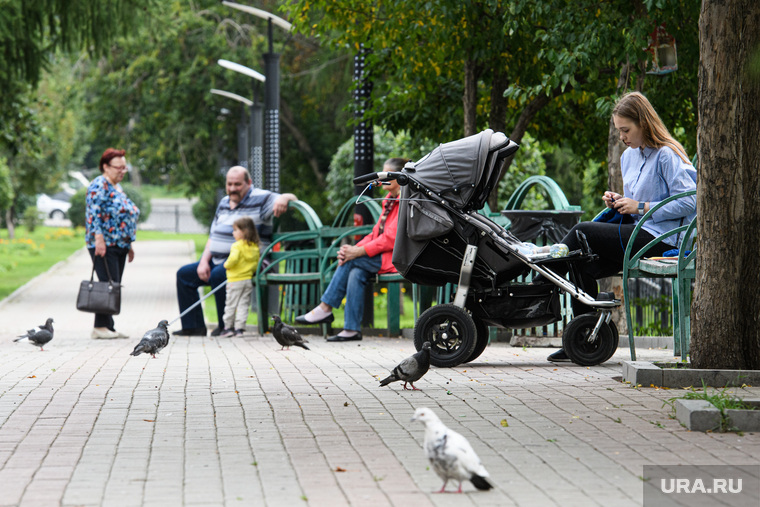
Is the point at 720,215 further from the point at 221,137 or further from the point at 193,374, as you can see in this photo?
the point at 221,137

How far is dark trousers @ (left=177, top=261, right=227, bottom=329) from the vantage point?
12.4m

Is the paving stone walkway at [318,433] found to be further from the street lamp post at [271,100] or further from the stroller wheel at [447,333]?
the street lamp post at [271,100]

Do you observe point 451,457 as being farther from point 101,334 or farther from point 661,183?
point 101,334

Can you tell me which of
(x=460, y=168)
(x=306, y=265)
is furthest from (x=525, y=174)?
(x=460, y=168)

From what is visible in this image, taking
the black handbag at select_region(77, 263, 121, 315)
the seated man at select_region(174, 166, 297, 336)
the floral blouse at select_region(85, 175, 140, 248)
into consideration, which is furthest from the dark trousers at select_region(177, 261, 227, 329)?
the black handbag at select_region(77, 263, 121, 315)

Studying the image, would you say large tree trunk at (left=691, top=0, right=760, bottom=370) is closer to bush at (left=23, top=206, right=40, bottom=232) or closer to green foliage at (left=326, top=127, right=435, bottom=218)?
green foliage at (left=326, top=127, right=435, bottom=218)

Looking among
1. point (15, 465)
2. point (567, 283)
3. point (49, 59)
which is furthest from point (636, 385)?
point (49, 59)

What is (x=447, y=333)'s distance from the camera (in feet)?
25.9

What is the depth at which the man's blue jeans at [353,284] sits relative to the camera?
10773mm

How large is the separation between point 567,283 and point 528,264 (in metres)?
0.29

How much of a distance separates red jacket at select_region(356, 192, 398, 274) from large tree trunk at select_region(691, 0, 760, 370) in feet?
14.4

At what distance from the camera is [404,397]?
22.0 feet

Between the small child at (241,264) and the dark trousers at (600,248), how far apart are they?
4973 mm

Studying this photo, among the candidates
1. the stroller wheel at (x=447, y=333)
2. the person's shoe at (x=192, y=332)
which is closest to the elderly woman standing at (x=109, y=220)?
the person's shoe at (x=192, y=332)
